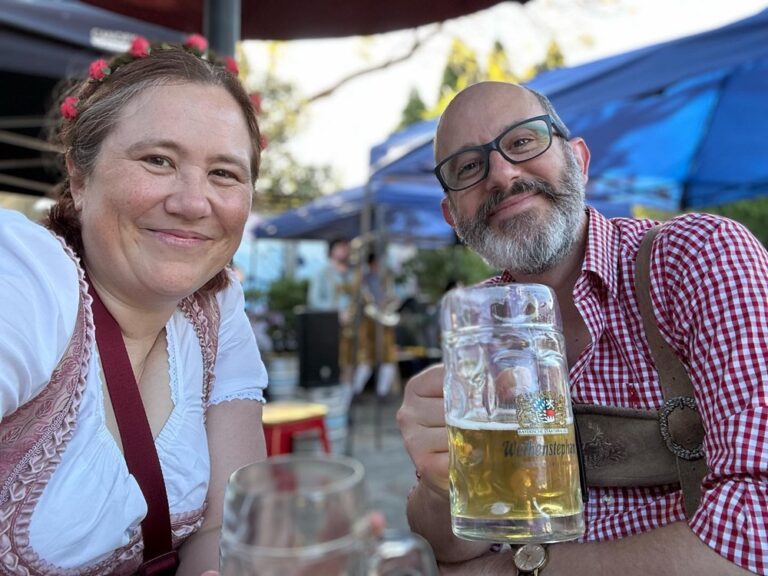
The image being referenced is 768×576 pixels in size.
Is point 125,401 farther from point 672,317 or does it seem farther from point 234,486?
point 672,317

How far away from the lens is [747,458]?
1004 mm

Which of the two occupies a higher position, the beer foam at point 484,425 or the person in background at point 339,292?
the person in background at point 339,292

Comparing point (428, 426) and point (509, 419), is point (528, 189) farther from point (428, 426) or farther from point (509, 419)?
point (509, 419)

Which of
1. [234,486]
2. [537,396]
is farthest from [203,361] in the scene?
[234,486]

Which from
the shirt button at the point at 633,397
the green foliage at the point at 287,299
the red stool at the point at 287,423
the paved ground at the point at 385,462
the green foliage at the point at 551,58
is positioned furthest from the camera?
the green foliage at the point at 551,58

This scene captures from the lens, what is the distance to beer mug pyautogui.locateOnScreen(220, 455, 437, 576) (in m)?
0.45

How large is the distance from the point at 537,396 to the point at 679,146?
214 inches

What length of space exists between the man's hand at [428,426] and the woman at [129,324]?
21.3 inches

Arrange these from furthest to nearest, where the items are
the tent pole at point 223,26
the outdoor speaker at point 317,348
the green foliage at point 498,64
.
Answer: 1. the green foliage at point 498,64
2. the outdoor speaker at point 317,348
3. the tent pole at point 223,26

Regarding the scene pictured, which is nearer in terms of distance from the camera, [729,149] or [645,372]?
[645,372]

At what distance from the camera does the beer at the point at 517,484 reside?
0.82 m

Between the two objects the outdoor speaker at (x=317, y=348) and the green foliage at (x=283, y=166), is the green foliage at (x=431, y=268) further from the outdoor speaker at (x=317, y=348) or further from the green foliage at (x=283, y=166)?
the outdoor speaker at (x=317, y=348)

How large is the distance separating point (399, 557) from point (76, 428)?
33.4 inches

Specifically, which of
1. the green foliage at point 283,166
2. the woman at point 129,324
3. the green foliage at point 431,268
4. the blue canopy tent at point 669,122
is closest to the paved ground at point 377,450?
the blue canopy tent at point 669,122
